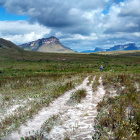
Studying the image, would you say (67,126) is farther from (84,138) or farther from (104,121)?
(104,121)

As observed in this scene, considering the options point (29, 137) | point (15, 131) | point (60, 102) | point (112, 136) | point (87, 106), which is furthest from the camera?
point (60, 102)

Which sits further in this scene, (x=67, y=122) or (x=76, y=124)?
(x=67, y=122)

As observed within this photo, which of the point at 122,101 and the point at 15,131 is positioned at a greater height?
the point at 122,101

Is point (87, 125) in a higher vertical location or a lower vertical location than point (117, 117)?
lower

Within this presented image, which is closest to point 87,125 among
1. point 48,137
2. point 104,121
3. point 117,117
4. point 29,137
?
point 104,121

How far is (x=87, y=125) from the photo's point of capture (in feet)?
18.1

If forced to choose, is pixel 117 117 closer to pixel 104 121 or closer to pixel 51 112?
pixel 104 121

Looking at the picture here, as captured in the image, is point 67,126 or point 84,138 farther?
point 67,126

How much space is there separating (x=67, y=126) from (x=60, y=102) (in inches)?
129

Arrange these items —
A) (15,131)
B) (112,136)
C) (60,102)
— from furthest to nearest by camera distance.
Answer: (60,102), (15,131), (112,136)

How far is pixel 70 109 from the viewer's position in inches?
294

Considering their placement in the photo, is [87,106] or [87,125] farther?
[87,106]

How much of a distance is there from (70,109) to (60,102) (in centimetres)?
146

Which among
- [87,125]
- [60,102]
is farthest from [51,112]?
[87,125]
